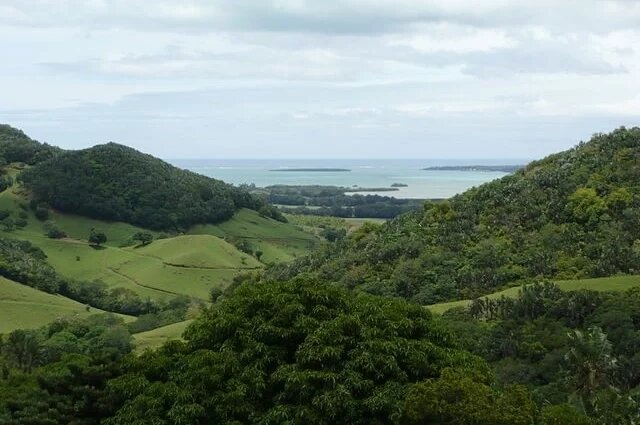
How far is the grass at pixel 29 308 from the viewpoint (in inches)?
2633

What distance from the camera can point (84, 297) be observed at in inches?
3406

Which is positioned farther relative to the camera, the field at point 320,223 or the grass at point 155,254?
the field at point 320,223

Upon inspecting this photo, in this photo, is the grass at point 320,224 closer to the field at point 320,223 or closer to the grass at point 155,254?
the field at point 320,223

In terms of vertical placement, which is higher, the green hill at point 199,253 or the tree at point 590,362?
the tree at point 590,362

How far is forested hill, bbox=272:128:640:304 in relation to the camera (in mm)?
59594

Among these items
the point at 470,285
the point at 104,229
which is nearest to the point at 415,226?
the point at 470,285

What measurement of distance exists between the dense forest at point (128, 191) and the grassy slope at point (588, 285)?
3520 inches

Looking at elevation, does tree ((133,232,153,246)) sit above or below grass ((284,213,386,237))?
above

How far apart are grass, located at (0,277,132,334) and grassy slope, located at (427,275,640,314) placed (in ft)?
115

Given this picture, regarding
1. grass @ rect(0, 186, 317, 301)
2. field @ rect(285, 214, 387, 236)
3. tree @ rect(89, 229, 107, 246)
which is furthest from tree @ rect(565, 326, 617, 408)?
field @ rect(285, 214, 387, 236)

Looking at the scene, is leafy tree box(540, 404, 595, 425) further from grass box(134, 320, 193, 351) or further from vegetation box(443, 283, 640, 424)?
grass box(134, 320, 193, 351)

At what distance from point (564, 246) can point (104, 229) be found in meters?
88.0

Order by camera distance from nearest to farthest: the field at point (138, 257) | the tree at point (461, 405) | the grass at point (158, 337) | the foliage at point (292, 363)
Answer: the tree at point (461, 405) → the foliage at point (292, 363) → the grass at point (158, 337) → the field at point (138, 257)

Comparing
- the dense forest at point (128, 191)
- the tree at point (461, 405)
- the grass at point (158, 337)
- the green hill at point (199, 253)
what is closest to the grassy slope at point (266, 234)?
the dense forest at point (128, 191)
